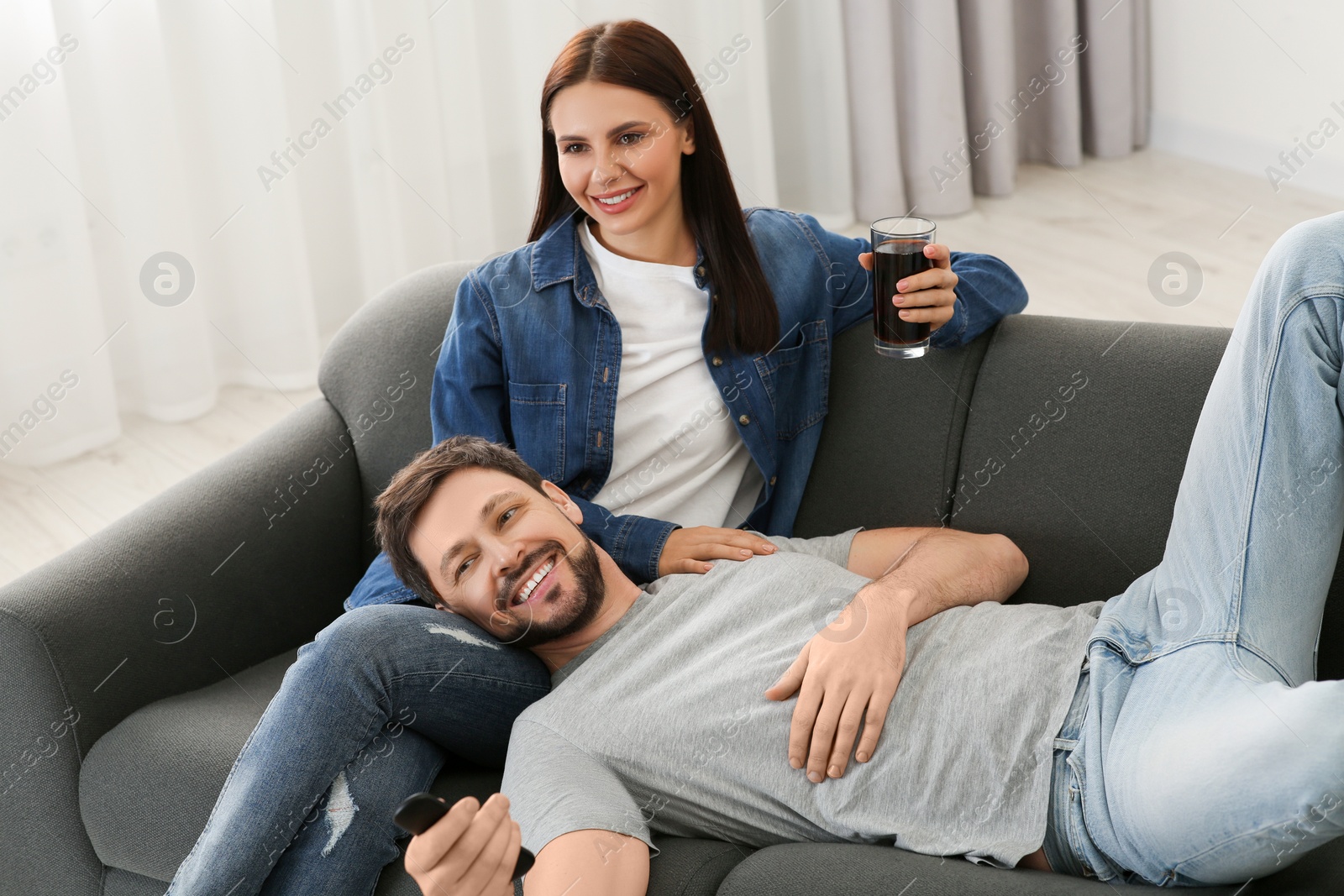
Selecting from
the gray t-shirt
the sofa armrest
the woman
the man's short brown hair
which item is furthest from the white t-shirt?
the sofa armrest

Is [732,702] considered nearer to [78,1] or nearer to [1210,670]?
[1210,670]

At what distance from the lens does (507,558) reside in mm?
1516

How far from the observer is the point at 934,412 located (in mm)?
1817

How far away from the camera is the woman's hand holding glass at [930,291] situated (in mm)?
1662

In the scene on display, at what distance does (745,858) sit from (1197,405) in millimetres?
812

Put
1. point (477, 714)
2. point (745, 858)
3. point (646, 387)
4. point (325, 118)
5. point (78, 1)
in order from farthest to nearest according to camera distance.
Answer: point (325, 118) < point (78, 1) < point (646, 387) < point (477, 714) < point (745, 858)

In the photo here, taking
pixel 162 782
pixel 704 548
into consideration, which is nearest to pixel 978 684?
pixel 704 548

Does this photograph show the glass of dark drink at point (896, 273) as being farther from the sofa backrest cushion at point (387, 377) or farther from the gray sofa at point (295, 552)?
the sofa backrest cushion at point (387, 377)

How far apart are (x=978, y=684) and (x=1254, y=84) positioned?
11.3ft

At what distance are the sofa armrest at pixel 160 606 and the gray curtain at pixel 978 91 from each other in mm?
2596

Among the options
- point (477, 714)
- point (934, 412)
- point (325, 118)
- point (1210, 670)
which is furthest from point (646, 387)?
point (325, 118)

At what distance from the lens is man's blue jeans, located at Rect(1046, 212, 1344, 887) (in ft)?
3.83

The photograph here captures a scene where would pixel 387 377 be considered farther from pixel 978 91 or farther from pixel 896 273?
pixel 978 91

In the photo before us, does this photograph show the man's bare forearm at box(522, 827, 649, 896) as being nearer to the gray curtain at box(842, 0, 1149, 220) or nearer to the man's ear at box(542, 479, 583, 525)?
the man's ear at box(542, 479, 583, 525)
